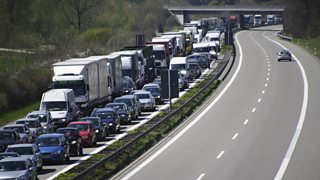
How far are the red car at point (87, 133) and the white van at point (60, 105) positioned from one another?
209 inches

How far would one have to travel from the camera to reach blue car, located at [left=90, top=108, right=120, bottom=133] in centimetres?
4218

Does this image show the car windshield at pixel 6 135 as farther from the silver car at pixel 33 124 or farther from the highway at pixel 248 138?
the highway at pixel 248 138

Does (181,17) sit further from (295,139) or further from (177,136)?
(295,139)

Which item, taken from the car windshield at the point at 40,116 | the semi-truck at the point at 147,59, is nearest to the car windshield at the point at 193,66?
the semi-truck at the point at 147,59

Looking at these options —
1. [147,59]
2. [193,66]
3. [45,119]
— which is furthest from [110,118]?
[193,66]

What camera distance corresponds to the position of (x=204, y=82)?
6444cm

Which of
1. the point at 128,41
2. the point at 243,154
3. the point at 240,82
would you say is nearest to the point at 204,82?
the point at 240,82

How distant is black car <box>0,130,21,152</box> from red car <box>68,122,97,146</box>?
2.90m

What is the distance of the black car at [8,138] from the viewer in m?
35.9

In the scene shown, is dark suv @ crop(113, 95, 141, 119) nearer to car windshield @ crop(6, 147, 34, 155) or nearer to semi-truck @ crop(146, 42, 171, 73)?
car windshield @ crop(6, 147, 34, 155)

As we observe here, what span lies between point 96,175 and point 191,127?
15.5m

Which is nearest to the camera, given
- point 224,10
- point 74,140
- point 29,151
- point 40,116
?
point 29,151

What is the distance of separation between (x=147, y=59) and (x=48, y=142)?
3741 cm

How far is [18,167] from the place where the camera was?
27938mm
